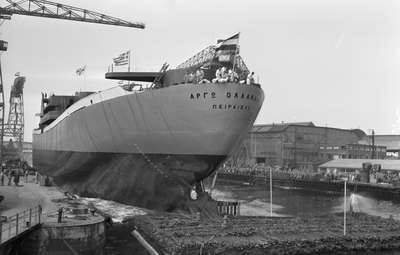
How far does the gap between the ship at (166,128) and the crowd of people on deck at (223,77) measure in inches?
3.3

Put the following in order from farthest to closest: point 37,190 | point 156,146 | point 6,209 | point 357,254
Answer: point 37,190, point 156,146, point 6,209, point 357,254

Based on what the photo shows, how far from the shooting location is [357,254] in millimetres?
16328

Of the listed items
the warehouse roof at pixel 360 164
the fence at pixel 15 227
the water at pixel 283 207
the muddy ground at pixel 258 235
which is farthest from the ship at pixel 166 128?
the warehouse roof at pixel 360 164

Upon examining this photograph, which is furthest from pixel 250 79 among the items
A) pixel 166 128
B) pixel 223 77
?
pixel 166 128

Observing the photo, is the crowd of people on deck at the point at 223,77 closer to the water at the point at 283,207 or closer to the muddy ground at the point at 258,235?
the muddy ground at the point at 258,235

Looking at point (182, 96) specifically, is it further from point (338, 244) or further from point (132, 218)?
point (338, 244)

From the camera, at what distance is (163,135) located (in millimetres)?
19906

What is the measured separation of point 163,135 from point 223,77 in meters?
4.30

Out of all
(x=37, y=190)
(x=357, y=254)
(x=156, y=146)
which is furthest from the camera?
(x=37, y=190)

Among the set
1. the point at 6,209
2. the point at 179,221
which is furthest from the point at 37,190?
the point at 179,221

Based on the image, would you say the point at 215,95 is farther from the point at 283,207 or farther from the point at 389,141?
the point at 389,141

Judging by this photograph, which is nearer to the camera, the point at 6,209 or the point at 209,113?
the point at 6,209

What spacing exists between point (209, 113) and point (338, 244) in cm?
819

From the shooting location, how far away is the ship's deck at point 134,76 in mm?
23477
